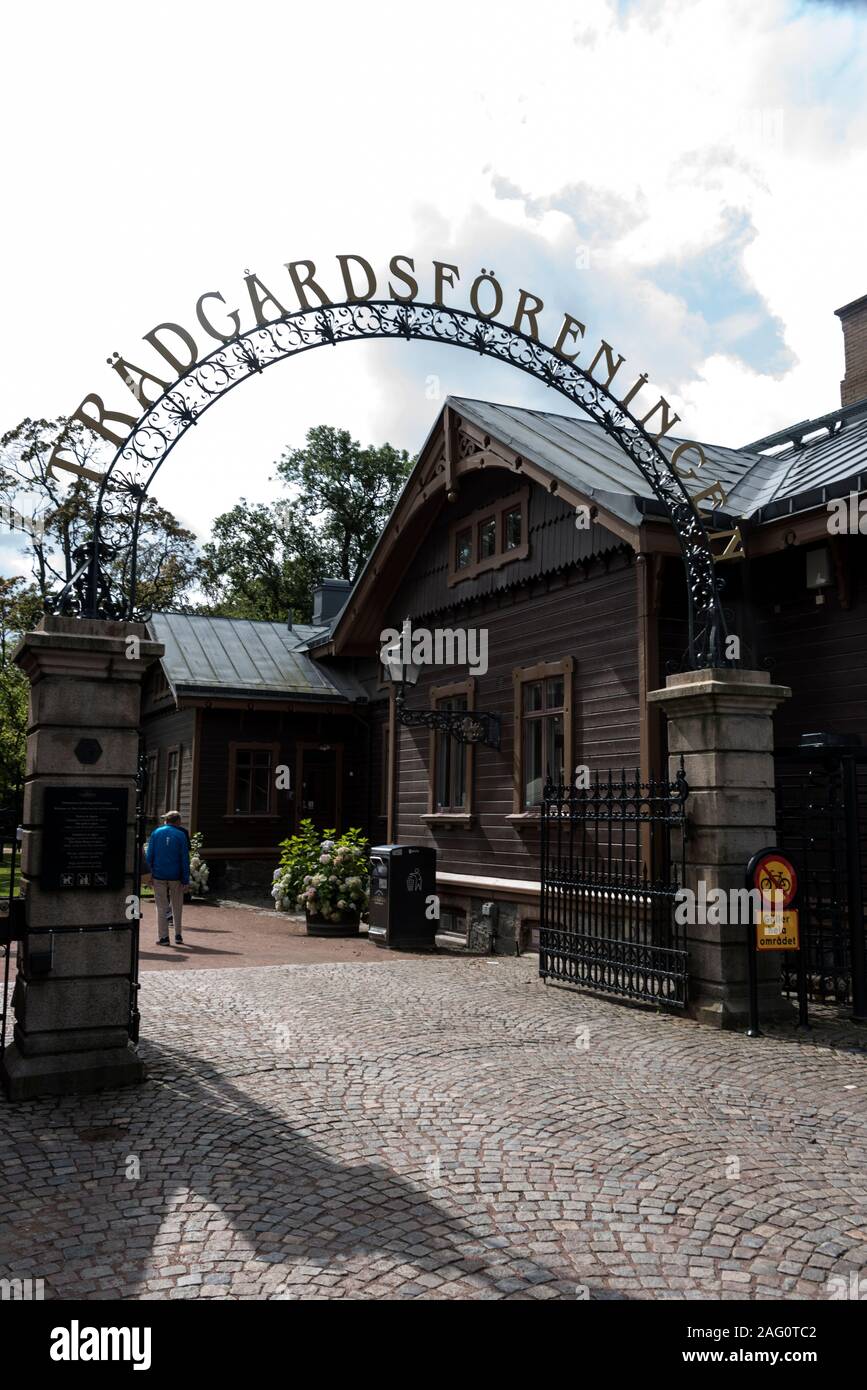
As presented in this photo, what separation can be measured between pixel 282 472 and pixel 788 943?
42.5m

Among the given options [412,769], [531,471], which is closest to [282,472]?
[412,769]

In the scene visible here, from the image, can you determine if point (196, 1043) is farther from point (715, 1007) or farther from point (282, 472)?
point (282, 472)

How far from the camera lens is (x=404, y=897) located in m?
14.1

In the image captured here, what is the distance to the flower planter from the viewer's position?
15.7 metres

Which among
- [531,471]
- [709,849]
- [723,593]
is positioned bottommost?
[709,849]

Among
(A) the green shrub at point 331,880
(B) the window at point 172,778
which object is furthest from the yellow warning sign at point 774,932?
(B) the window at point 172,778

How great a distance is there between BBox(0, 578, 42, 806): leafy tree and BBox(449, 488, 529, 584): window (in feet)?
70.0

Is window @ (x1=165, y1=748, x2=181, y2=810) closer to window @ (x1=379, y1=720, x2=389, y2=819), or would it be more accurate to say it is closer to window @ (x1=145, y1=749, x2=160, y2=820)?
window @ (x1=145, y1=749, x2=160, y2=820)

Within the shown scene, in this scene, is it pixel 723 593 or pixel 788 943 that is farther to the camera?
pixel 723 593

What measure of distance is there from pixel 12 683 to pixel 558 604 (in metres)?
29.3

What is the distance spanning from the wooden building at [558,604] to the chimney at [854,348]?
69 millimetres

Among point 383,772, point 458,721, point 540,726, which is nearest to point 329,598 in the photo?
point 383,772

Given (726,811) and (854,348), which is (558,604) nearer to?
(726,811)

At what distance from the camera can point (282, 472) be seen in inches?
1880
